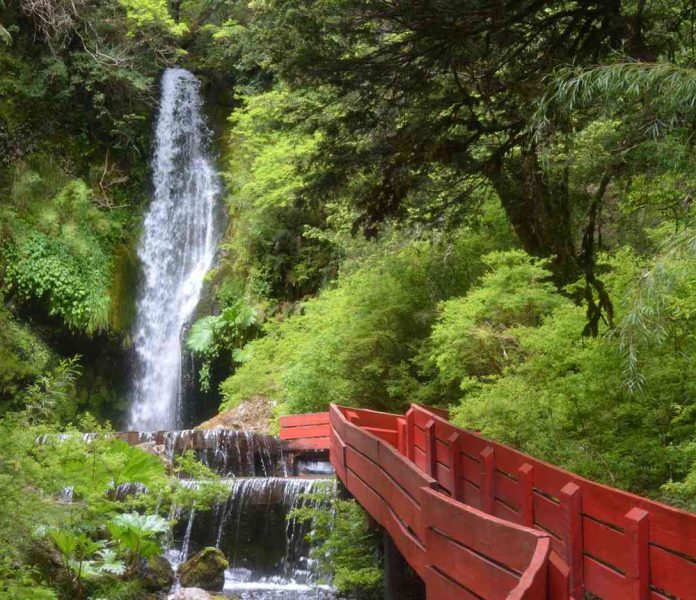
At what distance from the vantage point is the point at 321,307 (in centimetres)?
1734

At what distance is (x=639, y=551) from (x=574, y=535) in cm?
78

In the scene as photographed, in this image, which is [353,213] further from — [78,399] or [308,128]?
[78,399]

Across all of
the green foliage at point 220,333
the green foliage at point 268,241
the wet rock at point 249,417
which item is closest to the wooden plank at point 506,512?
the wet rock at point 249,417

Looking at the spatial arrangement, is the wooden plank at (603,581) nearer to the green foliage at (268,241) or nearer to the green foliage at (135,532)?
the green foliage at (135,532)

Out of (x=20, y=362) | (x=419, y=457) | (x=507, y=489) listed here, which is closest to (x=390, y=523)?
(x=507, y=489)

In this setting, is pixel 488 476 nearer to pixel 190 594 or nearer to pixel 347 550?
pixel 347 550

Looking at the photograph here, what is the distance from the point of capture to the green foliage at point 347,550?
27.3 feet

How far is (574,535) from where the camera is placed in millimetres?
4926

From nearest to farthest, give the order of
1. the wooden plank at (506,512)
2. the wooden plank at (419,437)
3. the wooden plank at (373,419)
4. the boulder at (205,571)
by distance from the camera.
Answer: the wooden plank at (506,512) → the wooden plank at (419,437) → the boulder at (205,571) → the wooden plank at (373,419)

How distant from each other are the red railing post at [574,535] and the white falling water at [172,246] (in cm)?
1653

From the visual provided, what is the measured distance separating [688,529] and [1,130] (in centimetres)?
2094

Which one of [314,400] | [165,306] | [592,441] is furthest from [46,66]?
[592,441]

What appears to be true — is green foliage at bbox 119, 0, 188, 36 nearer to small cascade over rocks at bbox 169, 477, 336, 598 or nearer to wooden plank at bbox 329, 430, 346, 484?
small cascade over rocks at bbox 169, 477, 336, 598

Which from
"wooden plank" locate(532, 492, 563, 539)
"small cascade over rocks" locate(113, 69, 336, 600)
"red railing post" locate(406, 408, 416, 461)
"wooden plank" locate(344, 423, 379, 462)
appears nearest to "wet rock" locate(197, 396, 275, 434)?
"small cascade over rocks" locate(113, 69, 336, 600)
